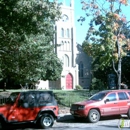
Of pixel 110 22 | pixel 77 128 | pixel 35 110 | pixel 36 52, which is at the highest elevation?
pixel 110 22

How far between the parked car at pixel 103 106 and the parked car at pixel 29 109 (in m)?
2.10

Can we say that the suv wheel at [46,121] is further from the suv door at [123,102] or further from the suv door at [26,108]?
the suv door at [123,102]

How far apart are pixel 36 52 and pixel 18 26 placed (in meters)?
4.98

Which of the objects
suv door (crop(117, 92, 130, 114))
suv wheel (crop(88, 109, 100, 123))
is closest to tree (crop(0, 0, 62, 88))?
suv wheel (crop(88, 109, 100, 123))

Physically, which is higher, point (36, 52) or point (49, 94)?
point (36, 52)

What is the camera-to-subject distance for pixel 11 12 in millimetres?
10578

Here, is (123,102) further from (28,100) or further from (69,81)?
(69,81)

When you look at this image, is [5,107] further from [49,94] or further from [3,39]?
[3,39]

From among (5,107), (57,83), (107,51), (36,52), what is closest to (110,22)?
(107,51)

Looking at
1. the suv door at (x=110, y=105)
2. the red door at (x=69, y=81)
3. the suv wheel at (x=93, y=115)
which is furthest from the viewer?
the red door at (x=69, y=81)

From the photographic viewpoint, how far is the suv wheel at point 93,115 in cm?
1359

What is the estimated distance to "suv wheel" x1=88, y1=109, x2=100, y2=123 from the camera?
13.6 metres

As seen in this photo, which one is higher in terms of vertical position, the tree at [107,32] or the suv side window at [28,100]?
the tree at [107,32]

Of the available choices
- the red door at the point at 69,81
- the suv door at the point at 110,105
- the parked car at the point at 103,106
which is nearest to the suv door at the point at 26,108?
the parked car at the point at 103,106
